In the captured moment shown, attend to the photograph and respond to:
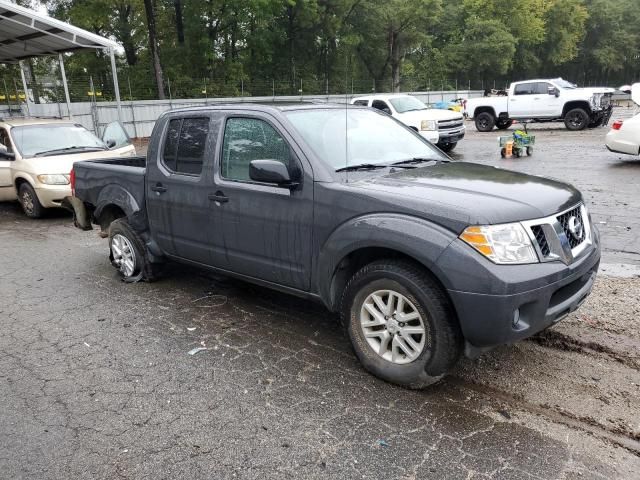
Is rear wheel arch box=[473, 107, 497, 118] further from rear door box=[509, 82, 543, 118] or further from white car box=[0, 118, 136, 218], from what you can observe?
white car box=[0, 118, 136, 218]

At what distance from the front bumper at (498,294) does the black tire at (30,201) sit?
843 centimetres

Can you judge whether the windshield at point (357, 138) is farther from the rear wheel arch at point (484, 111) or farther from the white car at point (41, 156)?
the rear wheel arch at point (484, 111)

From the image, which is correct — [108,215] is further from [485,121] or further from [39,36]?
[485,121]

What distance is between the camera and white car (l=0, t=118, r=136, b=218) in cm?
900

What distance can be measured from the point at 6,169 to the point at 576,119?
19.1m

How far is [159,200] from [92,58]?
3665 centimetres

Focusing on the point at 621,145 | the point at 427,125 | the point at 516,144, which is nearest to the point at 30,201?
the point at 427,125

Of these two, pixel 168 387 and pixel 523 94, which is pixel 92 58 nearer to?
pixel 523 94

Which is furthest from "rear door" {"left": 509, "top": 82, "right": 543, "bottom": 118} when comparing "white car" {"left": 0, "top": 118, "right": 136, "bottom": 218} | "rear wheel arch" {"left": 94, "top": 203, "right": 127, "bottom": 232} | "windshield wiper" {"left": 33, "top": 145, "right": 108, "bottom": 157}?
"rear wheel arch" {"left": 94, "top": 203, "right": 127, "bottom": 232}

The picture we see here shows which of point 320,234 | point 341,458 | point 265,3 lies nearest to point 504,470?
point 341,458

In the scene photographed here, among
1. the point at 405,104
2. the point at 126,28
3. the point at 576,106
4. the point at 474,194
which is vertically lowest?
the point at 576,106

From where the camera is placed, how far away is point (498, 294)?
9.37ft

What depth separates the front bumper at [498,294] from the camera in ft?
9.43

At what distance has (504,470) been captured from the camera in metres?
2.65
